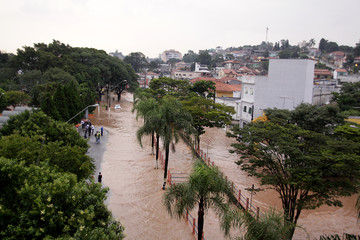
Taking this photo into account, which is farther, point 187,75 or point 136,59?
point 136,59

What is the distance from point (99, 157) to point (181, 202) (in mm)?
16593

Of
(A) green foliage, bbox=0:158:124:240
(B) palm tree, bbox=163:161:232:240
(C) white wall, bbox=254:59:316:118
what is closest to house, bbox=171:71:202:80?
(C) white wall, bbox=254:59:316:118

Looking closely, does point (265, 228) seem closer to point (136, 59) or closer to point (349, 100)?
point (349, 100)

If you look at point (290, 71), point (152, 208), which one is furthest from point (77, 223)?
point (290, 71)

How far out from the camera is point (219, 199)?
32.4ft

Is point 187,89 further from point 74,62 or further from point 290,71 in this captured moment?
point 74,62

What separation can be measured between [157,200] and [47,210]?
10502mm

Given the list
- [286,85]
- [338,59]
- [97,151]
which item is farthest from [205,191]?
[338,59]

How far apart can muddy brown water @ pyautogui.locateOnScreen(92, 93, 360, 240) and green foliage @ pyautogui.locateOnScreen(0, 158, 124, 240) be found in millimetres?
2431

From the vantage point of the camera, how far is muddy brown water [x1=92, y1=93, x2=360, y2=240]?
14.3 meters

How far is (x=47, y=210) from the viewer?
7.24 m

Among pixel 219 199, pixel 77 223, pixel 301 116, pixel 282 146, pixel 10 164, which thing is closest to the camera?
pixel 77 223

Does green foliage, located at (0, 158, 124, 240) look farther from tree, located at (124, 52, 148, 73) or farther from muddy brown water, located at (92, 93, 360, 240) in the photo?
tree, located at (124, 52, 148, 73)

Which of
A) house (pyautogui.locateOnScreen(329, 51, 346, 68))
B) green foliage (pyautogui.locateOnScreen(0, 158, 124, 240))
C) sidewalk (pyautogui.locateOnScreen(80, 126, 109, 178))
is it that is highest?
A: house (pyautogui.locateOnScreen(329, 51, 346, 68))
